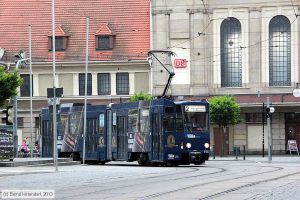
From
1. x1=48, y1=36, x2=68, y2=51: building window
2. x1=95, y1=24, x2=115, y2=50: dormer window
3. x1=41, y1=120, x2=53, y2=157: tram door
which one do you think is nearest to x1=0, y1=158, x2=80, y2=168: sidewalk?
x1=41, y1=120, x2=53, y2=157: tram door

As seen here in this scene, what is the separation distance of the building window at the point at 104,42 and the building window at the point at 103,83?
2528mm

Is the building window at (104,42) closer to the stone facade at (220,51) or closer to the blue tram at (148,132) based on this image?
Answer: the stone facade at (220,51)

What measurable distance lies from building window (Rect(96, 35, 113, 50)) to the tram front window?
111ft

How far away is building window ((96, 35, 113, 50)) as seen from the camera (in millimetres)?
75188

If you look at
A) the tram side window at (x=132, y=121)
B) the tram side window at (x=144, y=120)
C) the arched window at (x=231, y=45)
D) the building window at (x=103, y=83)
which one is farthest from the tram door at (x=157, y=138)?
the building window at (x=103, y=83)

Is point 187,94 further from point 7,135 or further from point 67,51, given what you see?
point 7,135

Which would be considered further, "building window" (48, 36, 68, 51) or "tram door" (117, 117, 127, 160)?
"building window" (48, 36, 68, 51)

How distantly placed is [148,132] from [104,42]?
3335cm

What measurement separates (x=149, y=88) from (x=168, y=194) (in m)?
52.8

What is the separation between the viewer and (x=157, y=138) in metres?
42.2

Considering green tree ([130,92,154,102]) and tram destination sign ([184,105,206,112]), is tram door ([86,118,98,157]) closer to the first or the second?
tram destination sign ([184,105,206,112])

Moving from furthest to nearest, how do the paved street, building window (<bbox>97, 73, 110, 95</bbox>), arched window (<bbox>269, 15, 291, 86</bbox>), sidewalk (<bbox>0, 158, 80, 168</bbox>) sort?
building window (<bbox>97, 73, 110, 95</bbox>), arched window (<bbox>269, 15, 291, 86</bbox>), sidewalk (<bbox>0, 158, 80, 168</bbox>), the paved street

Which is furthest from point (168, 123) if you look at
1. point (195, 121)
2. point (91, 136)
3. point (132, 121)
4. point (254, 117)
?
point (254, 117)

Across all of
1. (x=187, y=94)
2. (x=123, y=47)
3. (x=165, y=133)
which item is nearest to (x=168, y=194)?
(x=165, y=133)
